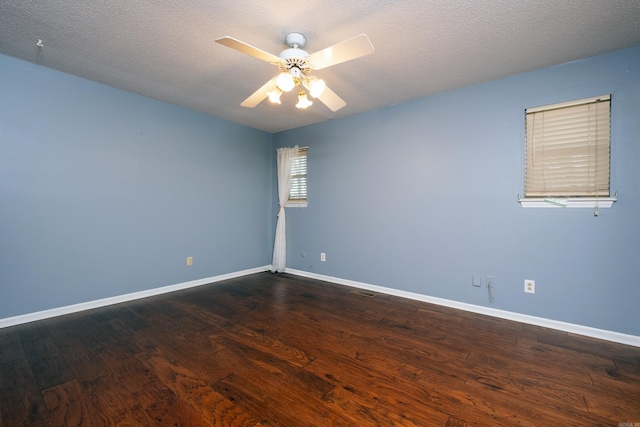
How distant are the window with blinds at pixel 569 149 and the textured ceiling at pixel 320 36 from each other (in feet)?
1.49

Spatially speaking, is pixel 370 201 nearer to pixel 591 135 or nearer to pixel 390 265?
pixel 390 265

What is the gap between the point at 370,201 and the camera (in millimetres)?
3553

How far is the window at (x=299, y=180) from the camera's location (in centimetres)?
432

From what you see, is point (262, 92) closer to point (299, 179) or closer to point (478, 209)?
point (299, 179)

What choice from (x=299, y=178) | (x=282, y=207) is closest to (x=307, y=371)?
(x=282, y=207)

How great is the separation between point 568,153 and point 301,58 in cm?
251

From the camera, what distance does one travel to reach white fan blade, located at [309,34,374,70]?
1.52 metres

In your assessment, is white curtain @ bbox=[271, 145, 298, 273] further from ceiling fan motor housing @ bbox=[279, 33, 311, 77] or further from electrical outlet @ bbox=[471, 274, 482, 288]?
electrical outlet @ bbox=[471, 274, 482, 288]

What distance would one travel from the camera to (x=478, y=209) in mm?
2771

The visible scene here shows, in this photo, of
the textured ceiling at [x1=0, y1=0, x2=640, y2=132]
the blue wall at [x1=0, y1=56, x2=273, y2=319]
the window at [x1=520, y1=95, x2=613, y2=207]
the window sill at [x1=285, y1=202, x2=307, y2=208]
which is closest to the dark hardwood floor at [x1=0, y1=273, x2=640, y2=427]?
the blue wall at [x1=0, y1=56, x2=273, y2=319]

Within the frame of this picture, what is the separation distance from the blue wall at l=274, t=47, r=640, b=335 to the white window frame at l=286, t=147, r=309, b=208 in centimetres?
24

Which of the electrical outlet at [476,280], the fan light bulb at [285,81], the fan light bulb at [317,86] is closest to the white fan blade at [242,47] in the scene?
the fan light bulb at [285,81]

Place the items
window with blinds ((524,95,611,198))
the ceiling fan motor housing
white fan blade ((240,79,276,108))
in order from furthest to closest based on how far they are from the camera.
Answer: window with blinds ((524,95,611,198))
white fan blade ((240,79,276,108))
the ceiling fan motor housing

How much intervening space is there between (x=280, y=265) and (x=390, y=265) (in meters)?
1.91
